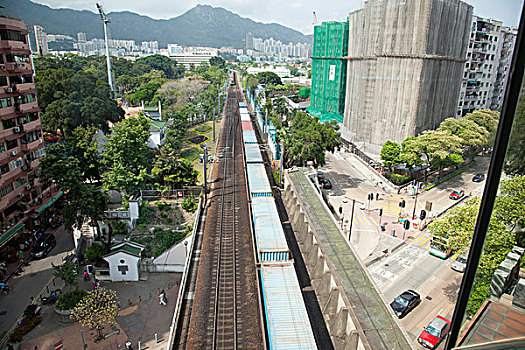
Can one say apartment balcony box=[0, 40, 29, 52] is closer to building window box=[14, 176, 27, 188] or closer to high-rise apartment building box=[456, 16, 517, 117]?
building window box=[14, 176, 27, 188]

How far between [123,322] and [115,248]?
571 centimetres

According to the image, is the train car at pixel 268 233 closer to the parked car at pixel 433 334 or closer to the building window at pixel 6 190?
the parked car at pixel 433 334

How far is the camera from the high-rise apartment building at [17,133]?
26.4 meters

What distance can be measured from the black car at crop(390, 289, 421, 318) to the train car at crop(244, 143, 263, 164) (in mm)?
21416

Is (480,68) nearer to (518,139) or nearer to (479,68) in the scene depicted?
(479,68)

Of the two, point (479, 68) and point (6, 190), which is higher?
point (479, 68)

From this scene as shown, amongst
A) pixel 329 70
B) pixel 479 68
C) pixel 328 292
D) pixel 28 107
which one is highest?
pixel 479 68

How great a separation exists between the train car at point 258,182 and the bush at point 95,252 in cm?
1219

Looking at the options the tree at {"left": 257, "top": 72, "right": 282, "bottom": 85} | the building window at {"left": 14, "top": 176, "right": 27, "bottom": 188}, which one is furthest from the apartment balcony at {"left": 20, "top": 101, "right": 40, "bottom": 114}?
the tree at {"left": 257, "top": 72, "right": 282, "bottom": 85}

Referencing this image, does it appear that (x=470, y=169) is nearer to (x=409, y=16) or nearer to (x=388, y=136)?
(x=388, y=136)

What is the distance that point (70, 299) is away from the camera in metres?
21.8

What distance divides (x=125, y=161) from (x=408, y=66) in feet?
116

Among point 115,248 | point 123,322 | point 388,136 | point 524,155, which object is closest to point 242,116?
point 388,136

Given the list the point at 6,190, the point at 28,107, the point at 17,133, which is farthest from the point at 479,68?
the point at 6,190
